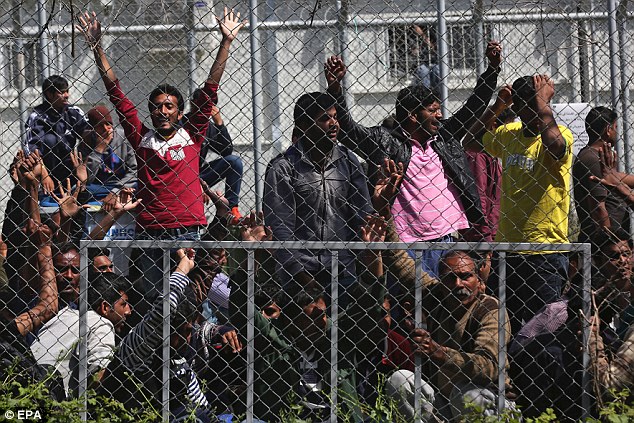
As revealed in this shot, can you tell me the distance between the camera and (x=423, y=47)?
262 inches

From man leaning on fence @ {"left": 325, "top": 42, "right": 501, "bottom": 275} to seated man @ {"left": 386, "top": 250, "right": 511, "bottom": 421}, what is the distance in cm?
58

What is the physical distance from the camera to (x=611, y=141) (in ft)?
17.0

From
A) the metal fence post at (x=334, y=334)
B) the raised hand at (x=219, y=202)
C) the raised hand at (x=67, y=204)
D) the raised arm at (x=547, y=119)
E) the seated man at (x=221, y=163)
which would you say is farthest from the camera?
the seated man at (x=221, y=163)

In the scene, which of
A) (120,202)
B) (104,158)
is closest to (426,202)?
(120,202)

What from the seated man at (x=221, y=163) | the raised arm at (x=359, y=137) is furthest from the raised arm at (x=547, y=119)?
the seated man at (x=221, y=163)

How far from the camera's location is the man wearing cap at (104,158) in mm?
5664

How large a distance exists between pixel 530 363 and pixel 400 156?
150 cm

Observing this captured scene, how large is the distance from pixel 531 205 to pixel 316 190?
119 centimetres

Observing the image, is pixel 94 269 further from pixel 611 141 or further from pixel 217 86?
pixel 611 141

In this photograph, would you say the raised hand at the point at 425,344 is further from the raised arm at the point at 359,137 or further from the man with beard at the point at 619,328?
the raised arm at the point at 359,137

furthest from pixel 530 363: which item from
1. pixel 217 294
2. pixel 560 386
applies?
pixel 217 294

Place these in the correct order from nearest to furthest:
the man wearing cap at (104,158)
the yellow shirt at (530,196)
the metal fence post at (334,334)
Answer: the metal fence post at (334,334) → the yellow shirt at (530,196) → the man wearing cap at (104,158)

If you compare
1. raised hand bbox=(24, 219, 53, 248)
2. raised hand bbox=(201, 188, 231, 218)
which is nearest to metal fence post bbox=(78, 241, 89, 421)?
raised hand bbox=(24, 219, 53, 248)

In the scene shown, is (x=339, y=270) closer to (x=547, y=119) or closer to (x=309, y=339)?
(x=309, y=339)
